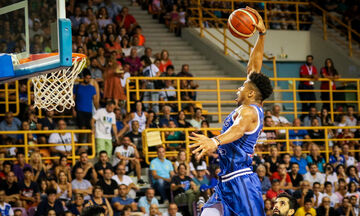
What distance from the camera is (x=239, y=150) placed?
6.55 meters

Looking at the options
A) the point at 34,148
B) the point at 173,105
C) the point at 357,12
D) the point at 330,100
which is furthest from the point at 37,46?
the point at 357,12

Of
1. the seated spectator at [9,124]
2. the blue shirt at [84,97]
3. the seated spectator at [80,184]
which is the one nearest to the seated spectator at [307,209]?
the seated spectator at [80,184]

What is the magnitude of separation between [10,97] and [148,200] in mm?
3742

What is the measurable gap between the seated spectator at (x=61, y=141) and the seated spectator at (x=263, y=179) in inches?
150

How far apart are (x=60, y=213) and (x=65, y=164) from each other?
127 cm

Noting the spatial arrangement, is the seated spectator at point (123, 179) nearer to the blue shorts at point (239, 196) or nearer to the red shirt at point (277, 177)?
the red shirt at point (277, 177)

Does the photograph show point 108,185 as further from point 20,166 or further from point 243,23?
point 243,23

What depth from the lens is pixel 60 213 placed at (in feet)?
36.9

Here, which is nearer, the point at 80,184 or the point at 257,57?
the point at 257,57

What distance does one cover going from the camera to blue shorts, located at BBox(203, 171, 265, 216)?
6.46 metres

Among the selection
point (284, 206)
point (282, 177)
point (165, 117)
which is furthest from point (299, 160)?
point (284, 206)

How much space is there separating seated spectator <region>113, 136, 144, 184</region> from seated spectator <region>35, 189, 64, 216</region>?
2.00 m

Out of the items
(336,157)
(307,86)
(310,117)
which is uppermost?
(307,86)

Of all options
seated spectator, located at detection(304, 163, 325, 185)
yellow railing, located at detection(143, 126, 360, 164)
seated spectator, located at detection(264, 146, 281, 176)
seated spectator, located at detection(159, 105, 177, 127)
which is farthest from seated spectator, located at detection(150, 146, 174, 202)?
seated spectator, located at detection(304, 163, 325, 185)
